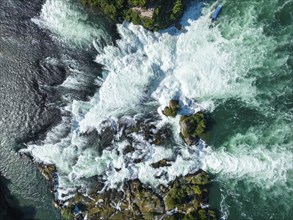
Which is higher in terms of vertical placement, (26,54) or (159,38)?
(159,38)

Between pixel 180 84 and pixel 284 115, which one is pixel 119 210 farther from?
pixel 284 115

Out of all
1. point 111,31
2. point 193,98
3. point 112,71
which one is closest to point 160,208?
point 193,98

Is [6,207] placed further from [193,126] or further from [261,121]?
[261,121]

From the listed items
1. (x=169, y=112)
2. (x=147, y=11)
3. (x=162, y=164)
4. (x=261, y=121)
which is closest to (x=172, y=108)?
(x=169, y=112)

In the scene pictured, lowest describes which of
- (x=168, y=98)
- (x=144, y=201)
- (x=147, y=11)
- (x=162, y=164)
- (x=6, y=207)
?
(x=6, y=207)

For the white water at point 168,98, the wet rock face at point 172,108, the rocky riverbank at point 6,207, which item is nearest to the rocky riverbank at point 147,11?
the white water at point 168,98
